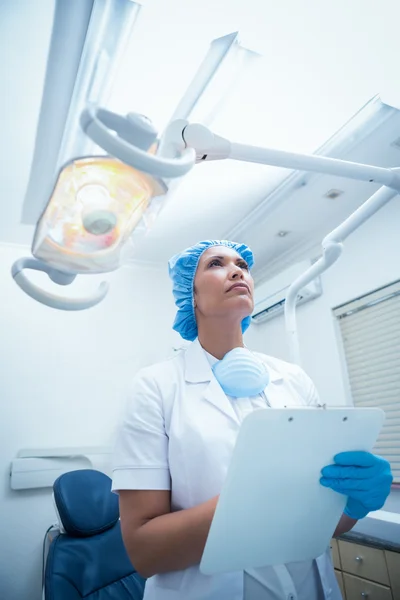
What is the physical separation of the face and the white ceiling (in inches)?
33.1

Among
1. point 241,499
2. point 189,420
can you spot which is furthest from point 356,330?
point 241,499

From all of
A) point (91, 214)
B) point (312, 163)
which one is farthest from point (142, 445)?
point (312, 163)

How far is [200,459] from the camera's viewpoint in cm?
89

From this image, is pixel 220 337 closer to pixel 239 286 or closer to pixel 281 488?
pixel 239 286

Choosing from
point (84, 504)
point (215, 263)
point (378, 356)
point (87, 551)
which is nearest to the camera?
point (215, 263)

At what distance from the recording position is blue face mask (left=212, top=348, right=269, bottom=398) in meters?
1.06

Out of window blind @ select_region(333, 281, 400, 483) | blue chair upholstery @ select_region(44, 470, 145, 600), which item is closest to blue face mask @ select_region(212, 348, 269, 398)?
blue chair upholstery @ select_region(44, 470, 145, 600)

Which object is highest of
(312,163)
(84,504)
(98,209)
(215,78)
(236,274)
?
(215,78)

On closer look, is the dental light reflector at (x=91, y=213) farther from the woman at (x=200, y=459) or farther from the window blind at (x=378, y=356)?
the window blind at (x=378, y=356)

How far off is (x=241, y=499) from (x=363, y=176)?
782 millimetres

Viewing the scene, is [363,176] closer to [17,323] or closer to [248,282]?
[248,282]

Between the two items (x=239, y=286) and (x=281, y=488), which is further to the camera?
(x=239, y=286)

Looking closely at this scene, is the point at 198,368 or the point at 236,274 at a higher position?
the point at 236,274

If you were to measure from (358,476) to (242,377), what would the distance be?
37 centimetres
